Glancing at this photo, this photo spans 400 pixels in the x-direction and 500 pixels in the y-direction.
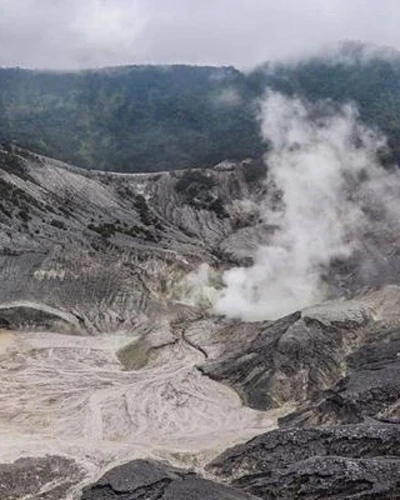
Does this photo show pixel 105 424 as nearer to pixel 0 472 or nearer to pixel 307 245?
pixel 0 472

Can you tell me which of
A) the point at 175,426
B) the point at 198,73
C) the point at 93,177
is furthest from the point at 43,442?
the point at 198,73

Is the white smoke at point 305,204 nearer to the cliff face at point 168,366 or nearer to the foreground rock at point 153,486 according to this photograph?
the cliff face at point 168,366

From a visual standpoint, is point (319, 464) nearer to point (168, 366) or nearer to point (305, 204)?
point (168, 366)

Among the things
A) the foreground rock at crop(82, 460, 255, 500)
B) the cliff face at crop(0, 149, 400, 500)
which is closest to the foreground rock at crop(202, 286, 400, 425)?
the cliff face at crop(0, 149, 400, 500)

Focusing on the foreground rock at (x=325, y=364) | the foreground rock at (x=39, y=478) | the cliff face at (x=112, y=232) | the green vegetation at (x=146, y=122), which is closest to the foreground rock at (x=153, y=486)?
the foreground rock at (x=39, y=478)

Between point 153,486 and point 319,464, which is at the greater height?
point 319,464

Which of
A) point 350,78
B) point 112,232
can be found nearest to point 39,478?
point 112,232
